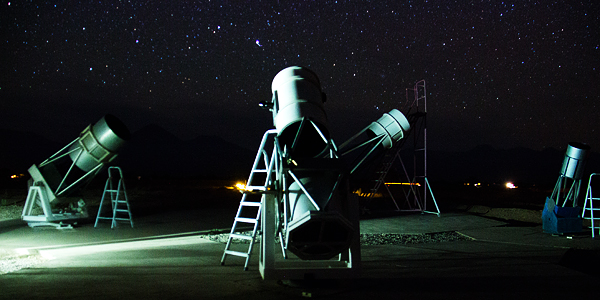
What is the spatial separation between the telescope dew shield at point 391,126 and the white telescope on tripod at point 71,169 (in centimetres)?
896

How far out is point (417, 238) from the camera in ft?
44.6

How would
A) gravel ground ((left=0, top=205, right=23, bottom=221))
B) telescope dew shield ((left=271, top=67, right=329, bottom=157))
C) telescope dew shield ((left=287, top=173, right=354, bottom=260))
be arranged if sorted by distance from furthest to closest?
gravel ground ((left=0, top=205, right=23, bottom=221)) → telescope dew shield ((left=271, top=67, right=329, bottom=157)) → telescope dew shield ((left=287, top=173, right=354, bottom=260))

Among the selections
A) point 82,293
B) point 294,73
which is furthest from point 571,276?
point 82,293

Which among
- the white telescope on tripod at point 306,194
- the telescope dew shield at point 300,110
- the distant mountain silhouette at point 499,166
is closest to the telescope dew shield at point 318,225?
the white telescope on tripod at point 306,194

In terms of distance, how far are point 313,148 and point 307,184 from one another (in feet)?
4.63

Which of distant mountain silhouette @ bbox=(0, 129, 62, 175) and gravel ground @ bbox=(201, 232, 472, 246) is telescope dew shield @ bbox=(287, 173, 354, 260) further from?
distant mountain silhouette @ bbox=(0, 129, 62, 175)

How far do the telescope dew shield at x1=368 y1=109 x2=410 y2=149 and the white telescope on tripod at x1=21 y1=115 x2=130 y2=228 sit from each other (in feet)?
29.4

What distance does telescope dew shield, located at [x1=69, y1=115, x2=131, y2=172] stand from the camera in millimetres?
14766

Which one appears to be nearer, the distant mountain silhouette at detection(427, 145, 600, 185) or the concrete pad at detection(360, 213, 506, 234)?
the concrete pad at detection(360, 213, 506, 234)

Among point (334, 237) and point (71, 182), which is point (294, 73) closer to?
point (334, 237)

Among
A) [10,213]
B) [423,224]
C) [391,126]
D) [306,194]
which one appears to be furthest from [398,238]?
[10,213]

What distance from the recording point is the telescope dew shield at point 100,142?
14766 millimetres

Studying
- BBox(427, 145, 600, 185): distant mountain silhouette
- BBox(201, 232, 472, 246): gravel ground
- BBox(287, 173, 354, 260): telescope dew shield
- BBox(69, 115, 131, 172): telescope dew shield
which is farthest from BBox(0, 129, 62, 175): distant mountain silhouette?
BBox(287, 173, 354, 260): telescope dew shield

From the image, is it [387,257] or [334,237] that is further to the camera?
[387,257]
